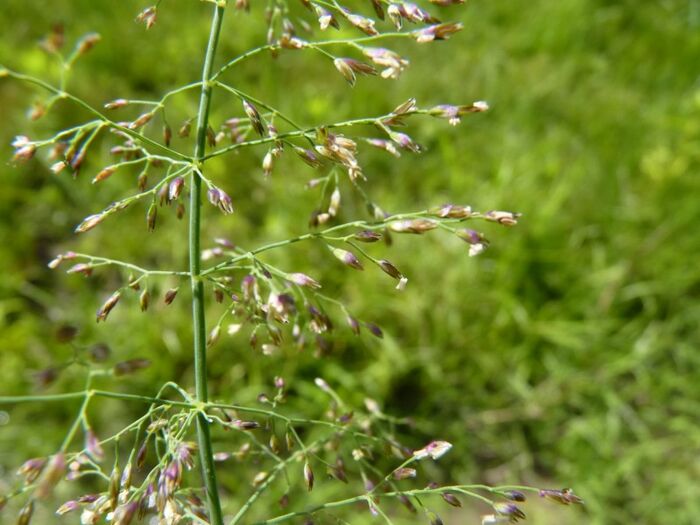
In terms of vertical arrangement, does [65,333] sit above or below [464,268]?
above

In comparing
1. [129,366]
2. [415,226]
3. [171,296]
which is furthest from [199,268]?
[415,226]

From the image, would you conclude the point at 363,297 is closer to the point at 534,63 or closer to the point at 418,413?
the point at 418,413

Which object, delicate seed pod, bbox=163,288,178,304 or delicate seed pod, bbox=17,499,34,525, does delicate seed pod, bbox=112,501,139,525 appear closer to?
delicate seed pod, bbox=17,499,34,525

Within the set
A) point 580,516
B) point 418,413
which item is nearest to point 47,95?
point 418,413

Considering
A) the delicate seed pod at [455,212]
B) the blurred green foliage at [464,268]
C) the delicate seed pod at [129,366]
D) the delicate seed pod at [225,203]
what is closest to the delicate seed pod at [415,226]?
the delicate seed pod at [455,212]

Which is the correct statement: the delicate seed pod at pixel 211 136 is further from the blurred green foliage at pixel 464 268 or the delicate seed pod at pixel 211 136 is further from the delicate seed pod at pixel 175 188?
the blurred green foliage at pixel 464 268

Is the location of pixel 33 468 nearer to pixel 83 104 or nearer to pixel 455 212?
pixel 83 104
